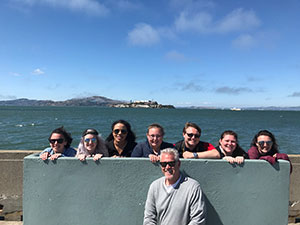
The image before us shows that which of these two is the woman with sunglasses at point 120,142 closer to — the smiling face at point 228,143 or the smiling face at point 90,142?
the smiling face at point 90,142

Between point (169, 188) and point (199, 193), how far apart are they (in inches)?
14.7

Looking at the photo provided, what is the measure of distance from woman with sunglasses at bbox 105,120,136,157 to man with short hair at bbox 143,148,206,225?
1.05 metres

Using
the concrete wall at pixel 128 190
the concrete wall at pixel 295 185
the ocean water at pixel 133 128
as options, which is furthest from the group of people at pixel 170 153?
the ocean water at pixel 133 128

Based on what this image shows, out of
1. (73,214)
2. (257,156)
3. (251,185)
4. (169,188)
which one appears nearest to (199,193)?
(169,188)

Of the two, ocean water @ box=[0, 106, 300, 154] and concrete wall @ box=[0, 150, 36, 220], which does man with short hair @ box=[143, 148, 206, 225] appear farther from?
ocean water @ box=[0, 106, 300, 154]

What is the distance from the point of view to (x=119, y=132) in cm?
364

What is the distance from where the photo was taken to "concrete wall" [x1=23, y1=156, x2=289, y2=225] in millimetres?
2939

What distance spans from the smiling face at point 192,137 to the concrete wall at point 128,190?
0.37m

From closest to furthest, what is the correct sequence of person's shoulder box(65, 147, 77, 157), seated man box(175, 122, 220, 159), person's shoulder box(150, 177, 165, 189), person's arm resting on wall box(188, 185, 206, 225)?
1. person's arm resting on wall box(188, 185, 206, 225)
2. person's shoulder box(150, 177, 165, 189)
3. seated man box(175, 122, 220, 159)
4. person's shoulder box(65, 147, 77, 157)

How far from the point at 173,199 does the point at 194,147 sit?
0.93 m

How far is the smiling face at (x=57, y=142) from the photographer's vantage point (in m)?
3.20

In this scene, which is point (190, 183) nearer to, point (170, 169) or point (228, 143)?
point (170, 169)

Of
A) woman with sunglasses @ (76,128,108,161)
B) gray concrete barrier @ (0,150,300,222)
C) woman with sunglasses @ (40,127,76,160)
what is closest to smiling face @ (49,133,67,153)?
woman with sunglasses @ (40,127,76,160)

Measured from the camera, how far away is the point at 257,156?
3209mm
